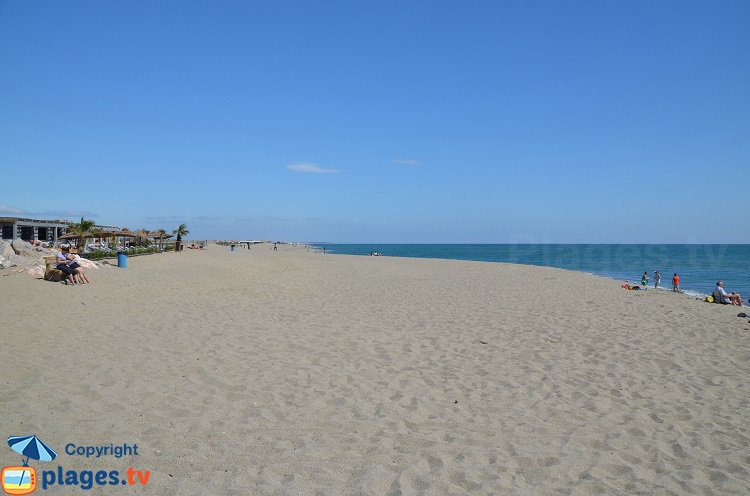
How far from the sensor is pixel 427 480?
3.61m

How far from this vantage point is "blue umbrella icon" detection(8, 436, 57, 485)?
3711 mm

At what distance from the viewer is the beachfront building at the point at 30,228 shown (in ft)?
118

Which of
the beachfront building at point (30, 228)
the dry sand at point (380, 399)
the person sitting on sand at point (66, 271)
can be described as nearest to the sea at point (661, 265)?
the dry sand at point (380, 399)

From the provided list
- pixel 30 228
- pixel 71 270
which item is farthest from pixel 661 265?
pixel 30 228

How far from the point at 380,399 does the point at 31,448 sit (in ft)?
11.0

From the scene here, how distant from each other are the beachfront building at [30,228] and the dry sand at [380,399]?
107 ft

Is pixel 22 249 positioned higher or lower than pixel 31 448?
higher

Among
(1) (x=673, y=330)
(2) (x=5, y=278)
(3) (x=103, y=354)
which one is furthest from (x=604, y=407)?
(2) (x=5, y=278)

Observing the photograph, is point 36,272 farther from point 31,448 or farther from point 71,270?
point 31,448

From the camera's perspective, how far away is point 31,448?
3.80m

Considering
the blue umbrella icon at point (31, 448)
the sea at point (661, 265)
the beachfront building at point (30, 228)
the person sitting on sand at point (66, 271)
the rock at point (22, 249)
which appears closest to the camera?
the blue umbrella icon at point (31, 448)

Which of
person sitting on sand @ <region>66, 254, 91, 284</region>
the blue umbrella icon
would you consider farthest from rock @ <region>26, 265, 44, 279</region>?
the blue umbrella icon

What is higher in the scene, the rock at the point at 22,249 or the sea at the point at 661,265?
the rock at the point at 22,249

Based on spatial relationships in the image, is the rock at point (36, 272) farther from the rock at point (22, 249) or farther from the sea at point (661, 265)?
the sea at point (661, 265)
